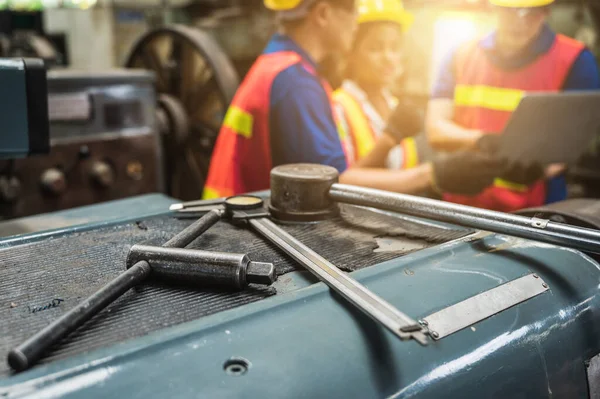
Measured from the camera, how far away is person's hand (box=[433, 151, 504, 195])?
2.06 meters

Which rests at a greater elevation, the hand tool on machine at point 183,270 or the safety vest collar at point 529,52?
the safety vest collar at point 529,52

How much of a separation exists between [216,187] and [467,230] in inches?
53.6

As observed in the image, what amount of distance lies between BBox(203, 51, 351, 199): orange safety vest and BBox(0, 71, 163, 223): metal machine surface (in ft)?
1.81

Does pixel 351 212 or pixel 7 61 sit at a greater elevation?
pixel 7 61

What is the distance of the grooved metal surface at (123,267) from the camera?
644 mm

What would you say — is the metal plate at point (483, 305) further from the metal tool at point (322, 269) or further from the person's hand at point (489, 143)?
the person's hand at point (489, 143)

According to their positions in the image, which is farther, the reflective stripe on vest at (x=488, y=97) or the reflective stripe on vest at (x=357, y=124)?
the reflective stripe on vest at (x=357, y=124)

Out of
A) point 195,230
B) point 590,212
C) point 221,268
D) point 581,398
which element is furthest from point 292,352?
point 590,212

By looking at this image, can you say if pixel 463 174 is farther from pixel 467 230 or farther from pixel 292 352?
pixel 292 352

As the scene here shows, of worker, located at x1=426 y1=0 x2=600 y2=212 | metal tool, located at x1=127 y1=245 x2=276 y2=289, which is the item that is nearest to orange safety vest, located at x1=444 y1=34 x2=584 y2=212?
worker, located at x1=426 y1=0 x2=600 y2=212

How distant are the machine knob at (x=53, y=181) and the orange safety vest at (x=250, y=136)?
24.9 inches

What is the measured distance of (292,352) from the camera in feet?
2.04

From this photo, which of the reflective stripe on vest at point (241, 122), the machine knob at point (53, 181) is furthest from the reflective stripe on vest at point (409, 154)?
the machine knob at point (53, 181)

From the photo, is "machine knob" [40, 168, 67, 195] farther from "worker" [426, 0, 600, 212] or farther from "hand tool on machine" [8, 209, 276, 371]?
"worker" [426, 0, 600, 212]
